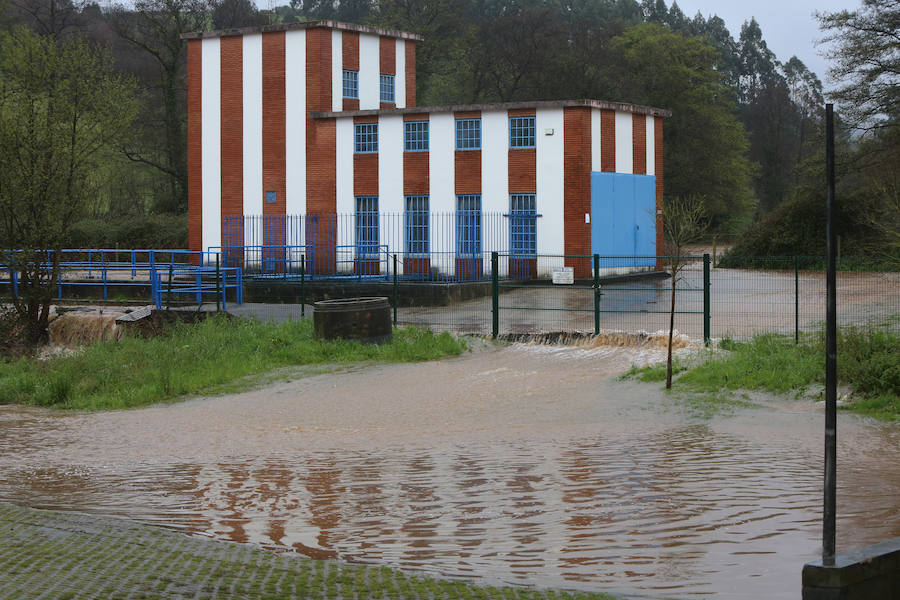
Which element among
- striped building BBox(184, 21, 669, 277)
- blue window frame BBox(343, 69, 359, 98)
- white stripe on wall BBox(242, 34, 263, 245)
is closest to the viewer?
striped building BBox(184, 21, 669, 277)

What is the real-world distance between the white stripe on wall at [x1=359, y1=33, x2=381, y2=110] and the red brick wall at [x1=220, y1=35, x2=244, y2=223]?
4.37 m

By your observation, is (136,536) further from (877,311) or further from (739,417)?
(877,311)

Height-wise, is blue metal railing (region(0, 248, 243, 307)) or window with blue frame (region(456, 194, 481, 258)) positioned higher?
window with blue frame (region(456, 194, 481, 258))

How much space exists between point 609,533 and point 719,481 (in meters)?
2.17

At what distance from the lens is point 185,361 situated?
21672mm

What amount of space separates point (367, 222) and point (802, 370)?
22389 mm

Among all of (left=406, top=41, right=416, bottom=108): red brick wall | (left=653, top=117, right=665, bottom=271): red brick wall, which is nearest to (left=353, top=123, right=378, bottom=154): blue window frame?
(left=406, top=41, right=416, bottom=108): red brick wall

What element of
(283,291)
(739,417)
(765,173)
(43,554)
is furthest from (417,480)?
(765,173)

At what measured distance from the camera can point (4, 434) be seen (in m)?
15.5

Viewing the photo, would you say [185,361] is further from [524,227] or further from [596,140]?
[596,140]

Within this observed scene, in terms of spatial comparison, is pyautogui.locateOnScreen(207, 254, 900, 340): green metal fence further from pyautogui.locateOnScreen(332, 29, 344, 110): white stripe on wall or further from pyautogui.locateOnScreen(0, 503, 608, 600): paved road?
pyautogui.locateOnScreen(0, 503, 608, 600): paved road

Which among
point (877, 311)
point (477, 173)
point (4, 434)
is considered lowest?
point (4, 434)

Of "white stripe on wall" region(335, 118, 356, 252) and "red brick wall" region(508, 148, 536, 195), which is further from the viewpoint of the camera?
"white stripe on wall" region(335, 118, 356, 252)

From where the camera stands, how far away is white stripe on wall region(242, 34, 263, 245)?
125 ft
